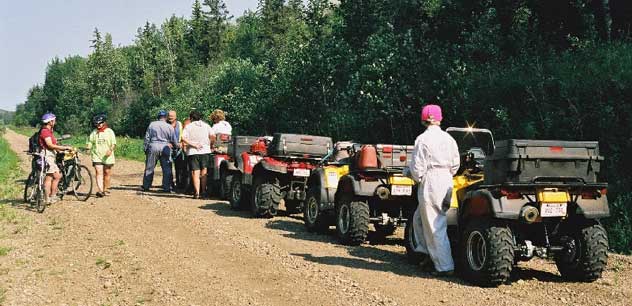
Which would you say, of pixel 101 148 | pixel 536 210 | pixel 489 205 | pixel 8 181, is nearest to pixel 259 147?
pixel 101 148

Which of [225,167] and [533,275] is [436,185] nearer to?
[533,275]

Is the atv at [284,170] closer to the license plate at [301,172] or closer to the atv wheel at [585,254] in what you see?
the license plate at [301,172]

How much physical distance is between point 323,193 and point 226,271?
121 inches

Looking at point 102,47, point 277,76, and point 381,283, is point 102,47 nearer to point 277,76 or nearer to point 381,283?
point 277,76

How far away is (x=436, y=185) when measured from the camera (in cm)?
784

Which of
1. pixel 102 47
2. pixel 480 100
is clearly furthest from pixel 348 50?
pixel 102 47

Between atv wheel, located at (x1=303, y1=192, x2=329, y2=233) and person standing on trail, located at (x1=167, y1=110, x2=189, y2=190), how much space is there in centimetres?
693

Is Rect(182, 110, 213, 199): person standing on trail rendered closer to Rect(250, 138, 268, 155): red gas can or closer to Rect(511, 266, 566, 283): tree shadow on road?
Rect(250, 138, 268, 155): red gas can

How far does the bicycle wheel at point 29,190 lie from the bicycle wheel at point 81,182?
0.85 m

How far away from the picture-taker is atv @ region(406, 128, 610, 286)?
23.4ft

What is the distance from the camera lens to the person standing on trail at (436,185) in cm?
785

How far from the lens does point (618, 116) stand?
43.8ft

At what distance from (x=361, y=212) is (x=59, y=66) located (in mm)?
161348

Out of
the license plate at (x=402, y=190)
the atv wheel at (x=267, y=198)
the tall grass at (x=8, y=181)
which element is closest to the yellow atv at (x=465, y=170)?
the license plate at (x=402, y=190)
